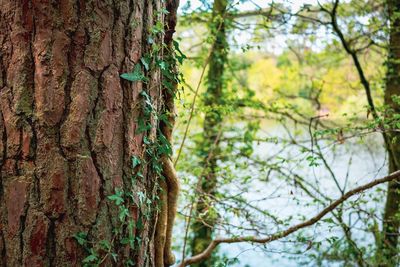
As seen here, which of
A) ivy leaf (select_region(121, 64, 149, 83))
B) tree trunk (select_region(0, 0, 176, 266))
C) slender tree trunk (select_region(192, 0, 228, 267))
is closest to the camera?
tree trunk (select_region(0, 0, 176, 266))

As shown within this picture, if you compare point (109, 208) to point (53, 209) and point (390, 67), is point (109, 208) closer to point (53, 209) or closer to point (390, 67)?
point (53, 209)

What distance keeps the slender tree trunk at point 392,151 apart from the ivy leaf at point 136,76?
2.72 meters

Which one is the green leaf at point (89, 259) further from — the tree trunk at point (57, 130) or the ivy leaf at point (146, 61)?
the ivy leaf at point (146, 61)

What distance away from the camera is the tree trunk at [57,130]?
131 cm

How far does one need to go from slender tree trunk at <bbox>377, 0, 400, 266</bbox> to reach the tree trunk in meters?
2.86

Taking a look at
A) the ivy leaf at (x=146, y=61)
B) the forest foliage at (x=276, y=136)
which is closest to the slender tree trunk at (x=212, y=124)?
the forest foliage at (x=276, y=136)

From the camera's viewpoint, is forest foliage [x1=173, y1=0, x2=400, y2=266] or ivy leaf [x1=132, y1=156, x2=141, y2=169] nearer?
ivy leaf [x1=132, y1=156, x2=141, y2=169]

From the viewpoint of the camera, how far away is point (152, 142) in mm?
1584

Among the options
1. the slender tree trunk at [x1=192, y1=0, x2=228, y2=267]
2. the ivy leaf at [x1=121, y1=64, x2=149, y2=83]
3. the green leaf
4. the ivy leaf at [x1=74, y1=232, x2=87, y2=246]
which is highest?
the slender tree trunk at [x1=192, y1=0, x2=228, y2=267]

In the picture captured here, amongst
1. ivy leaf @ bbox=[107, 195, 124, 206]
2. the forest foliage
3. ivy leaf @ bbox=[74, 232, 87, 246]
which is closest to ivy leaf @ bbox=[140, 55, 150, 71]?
ivy leaf @ bbox=[107, 195, 124, 206]

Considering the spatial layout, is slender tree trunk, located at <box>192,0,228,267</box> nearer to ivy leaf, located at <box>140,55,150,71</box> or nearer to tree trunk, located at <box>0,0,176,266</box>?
ivy leaf, located at <box>140,55,150,71</box>

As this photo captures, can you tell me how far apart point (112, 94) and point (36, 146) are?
281 mm

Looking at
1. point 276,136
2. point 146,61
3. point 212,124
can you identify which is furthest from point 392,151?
point 146,61

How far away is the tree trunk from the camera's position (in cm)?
131
